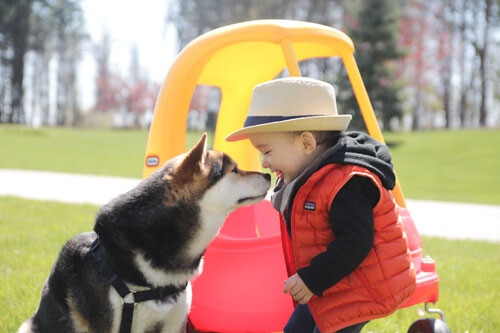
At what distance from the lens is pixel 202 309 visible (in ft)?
→ 9.93

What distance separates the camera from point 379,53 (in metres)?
22.4

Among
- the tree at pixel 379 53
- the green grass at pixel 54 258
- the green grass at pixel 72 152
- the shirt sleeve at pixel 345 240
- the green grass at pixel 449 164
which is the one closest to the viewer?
the shirt sleeve at pixel 345 240

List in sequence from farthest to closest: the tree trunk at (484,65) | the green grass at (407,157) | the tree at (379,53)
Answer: the tree trunk at (484,65), the tree at (379,53), the green grass at (407,157)

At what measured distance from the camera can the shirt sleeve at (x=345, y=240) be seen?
191 cm

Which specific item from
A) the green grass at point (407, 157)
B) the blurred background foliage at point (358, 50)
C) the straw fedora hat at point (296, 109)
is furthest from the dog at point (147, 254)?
the blurred background foliage at point (358, 50)

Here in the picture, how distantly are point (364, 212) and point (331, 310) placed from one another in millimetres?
524

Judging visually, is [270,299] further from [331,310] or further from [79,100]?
[79,100]

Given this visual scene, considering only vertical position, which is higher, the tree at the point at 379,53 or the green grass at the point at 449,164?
the tree at the point at 379,53

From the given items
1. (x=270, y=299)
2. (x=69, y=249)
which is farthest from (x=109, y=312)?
(x=270, y=299)

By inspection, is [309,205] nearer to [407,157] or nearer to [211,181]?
[211,181]

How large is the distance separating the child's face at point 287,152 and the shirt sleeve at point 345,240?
12.6 inches

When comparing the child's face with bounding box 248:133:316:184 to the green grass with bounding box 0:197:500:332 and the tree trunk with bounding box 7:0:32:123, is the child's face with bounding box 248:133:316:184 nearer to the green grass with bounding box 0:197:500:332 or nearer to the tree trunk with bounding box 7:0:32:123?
the green grass with bounding box 0:197:500:332

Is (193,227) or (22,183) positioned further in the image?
(22,183)

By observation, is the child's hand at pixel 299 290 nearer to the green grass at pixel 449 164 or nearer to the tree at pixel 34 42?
the green grass at pixel 449 164
